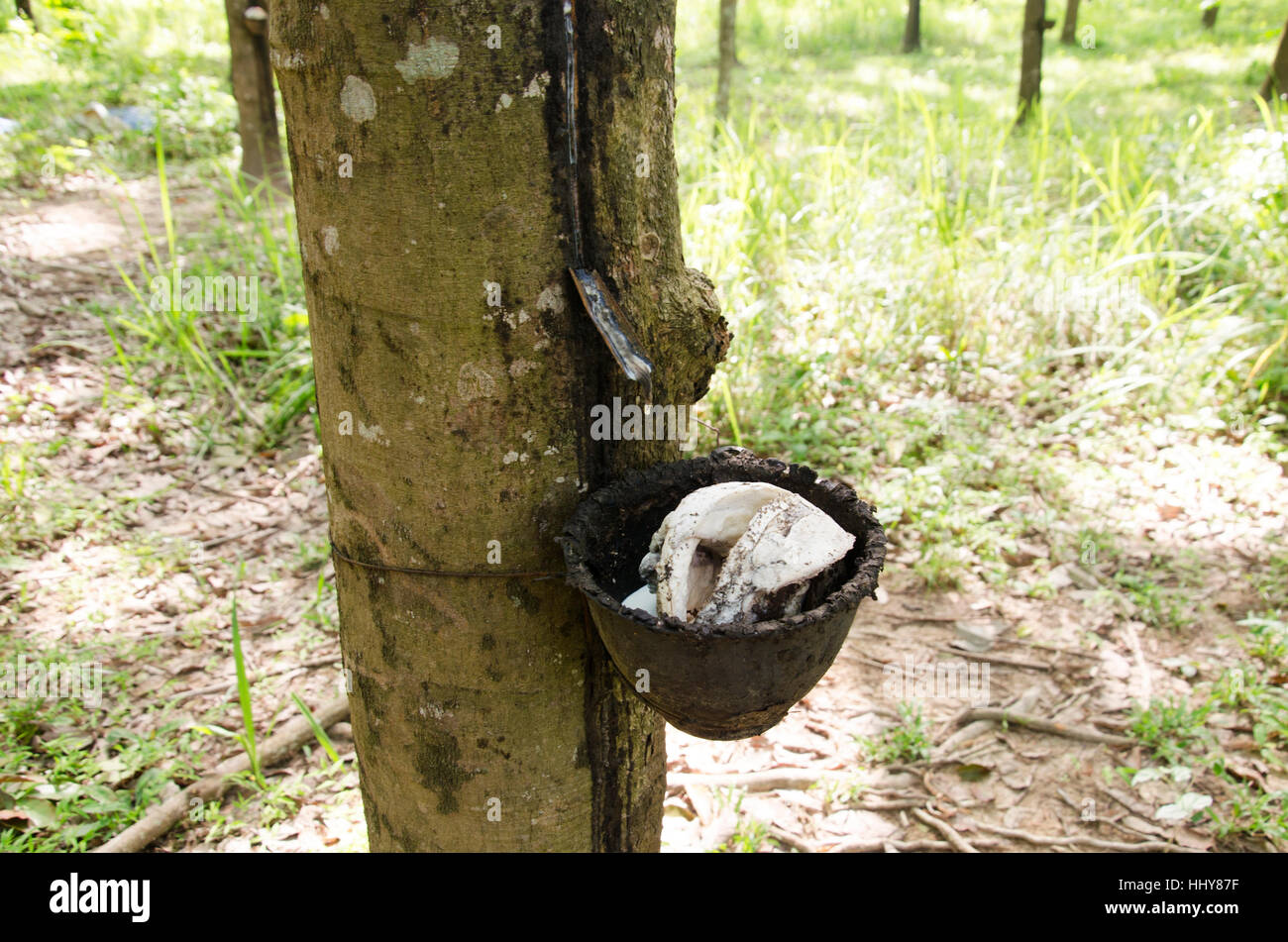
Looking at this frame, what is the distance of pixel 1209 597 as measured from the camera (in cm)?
302

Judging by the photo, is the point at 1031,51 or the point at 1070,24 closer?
the point at 1031,51

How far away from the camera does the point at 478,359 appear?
4.10ft

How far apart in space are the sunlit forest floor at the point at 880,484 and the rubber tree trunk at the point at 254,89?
51 cm

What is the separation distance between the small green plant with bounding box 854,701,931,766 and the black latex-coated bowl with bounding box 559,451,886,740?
4.33 ft

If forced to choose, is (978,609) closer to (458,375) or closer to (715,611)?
(715,611)

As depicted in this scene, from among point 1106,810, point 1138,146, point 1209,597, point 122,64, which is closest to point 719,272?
point 1209,597

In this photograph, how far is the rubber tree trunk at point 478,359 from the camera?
116 centimetres

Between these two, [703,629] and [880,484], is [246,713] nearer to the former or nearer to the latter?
[703,629]

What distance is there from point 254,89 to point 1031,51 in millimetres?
5406

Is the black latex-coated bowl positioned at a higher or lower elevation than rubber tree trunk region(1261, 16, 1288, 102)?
lower

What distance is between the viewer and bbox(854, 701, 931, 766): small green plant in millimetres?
2514

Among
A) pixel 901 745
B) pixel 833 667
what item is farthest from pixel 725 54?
pixel 901 745

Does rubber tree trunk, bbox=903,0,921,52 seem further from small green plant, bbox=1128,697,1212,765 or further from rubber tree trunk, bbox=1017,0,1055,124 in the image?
small green plant, bbox=1128,697,1212,765

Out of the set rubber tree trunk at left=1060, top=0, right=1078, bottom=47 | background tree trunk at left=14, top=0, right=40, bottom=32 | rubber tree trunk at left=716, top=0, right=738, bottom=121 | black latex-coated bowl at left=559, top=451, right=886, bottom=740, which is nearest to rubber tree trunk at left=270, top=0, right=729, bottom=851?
black latex-coated bowl at left=559, top=451, right=886, bottom=740
